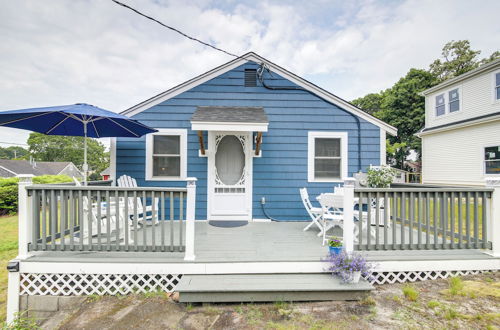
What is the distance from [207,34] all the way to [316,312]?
7315 mm

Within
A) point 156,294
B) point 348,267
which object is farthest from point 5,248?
point 348,267

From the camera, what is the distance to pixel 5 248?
4934 millimetres

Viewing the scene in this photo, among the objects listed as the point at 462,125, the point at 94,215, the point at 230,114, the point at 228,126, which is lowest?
the point at 94,215

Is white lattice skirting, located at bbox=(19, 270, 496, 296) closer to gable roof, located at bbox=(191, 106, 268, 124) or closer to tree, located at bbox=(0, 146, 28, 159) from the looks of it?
gable roof, located at bbox=(191, 106, 268, 124)

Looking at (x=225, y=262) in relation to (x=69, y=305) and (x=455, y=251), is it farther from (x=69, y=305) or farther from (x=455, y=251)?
(x=455, y=251)

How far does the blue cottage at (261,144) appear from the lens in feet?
17.1

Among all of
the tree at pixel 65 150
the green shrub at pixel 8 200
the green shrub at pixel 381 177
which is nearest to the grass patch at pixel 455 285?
the green shrub at pixel 381 177

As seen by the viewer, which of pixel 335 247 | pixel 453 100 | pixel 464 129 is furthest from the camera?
pixel 453 100

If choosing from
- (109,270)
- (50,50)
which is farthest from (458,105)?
(50,50)

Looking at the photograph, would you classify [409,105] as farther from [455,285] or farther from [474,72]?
[455,285]

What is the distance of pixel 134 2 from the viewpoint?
505 centimetres

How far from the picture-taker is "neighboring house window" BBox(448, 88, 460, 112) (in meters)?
10.7

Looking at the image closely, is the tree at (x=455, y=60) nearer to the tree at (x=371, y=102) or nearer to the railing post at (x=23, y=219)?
the tree at (x=371, y=102)

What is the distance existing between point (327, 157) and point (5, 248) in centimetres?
736
